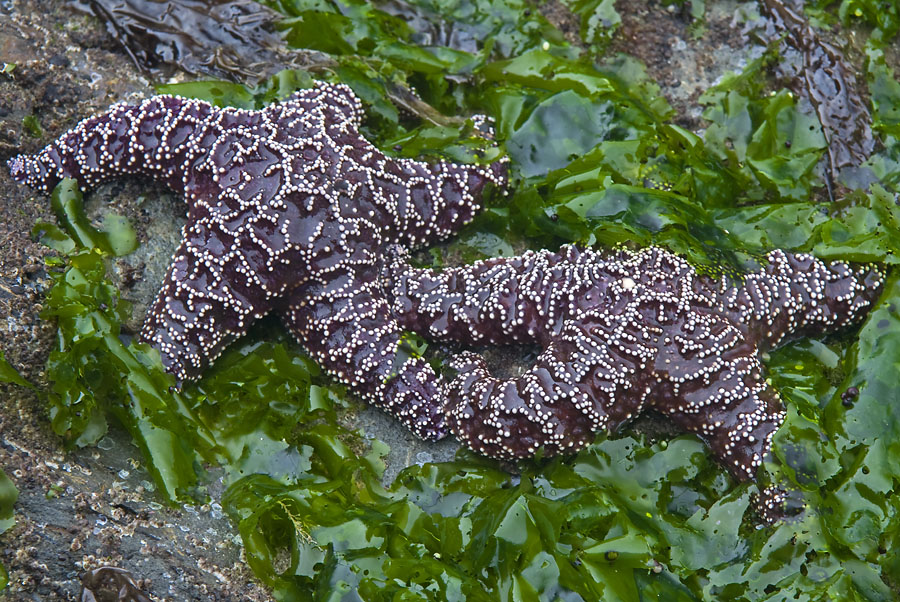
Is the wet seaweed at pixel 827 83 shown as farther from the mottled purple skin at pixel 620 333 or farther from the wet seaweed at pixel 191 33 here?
the wet seaweed at pixel 191 33

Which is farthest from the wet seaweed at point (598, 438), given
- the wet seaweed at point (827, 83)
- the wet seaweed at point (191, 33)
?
the wet seaweed at point (191, 33)

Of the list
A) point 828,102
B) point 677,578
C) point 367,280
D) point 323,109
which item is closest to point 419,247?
point 367,280

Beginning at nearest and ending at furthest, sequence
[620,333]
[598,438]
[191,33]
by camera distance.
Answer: [620,333] → [598,438] → [191,33]

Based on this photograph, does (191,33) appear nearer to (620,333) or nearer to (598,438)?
(620,333)

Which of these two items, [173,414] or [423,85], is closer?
[173,414]

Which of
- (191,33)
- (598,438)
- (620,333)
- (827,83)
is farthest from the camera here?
(827,83)

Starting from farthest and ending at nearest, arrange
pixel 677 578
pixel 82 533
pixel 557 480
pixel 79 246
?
pixel 79 246, pixel 557 480, pixel 677 578, pixel 82 533

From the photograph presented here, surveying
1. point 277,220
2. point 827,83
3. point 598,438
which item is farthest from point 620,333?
point 827,83

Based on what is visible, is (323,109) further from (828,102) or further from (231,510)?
(828,102)
